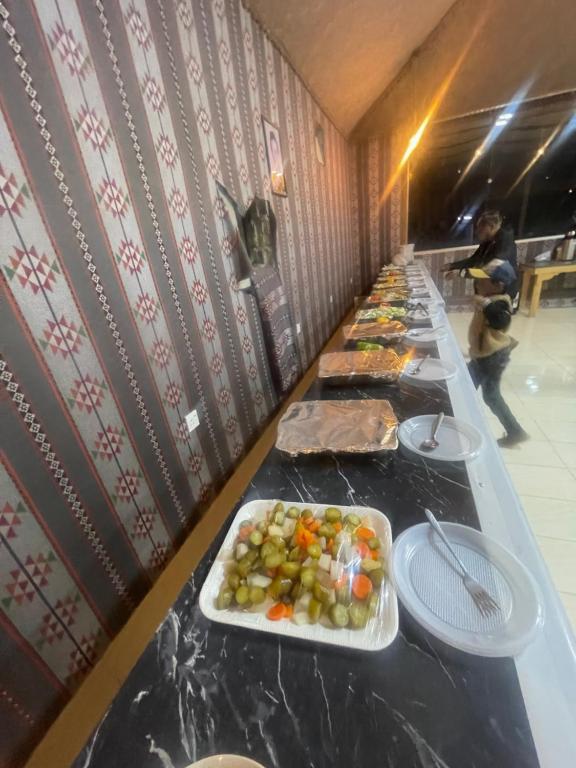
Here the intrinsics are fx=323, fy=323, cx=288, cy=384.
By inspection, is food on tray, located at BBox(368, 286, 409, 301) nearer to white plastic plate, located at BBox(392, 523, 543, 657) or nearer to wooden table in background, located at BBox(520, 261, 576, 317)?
white plastic plate, located at BBox(392, 523, 543, 657)

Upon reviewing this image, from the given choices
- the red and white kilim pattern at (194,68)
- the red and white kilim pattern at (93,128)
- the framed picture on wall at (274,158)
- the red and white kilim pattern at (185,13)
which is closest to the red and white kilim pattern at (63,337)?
the red and white kilim pattern at (93,128)

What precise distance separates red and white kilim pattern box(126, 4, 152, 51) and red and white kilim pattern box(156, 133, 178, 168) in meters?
0.24

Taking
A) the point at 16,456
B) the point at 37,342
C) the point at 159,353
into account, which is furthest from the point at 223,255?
the point at 16,456

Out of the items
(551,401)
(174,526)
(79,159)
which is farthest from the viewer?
(551,401)

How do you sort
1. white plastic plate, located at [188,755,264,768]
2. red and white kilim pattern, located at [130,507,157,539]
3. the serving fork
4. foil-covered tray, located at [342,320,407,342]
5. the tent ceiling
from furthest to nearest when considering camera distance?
the tent ceiling → foil-covered tray, located at [342,320,407,342] → red and white kilim pattern, located at [130,507,157,539] → the serving fork → white plastic plate, located at [188,755,264,768]

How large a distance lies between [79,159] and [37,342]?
1.67 feet

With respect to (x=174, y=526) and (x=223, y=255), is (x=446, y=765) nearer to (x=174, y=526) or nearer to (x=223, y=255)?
(x=174, y=526)

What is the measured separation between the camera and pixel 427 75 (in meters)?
3.46

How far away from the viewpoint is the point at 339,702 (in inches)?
16.6

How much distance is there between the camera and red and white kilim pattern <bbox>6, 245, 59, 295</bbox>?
0.73m

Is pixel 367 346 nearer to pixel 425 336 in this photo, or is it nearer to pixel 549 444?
pixel 425 336

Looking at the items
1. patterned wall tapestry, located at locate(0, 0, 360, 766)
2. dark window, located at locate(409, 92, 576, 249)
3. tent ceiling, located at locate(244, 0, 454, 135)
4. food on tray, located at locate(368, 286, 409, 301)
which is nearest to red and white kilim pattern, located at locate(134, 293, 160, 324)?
patterned wall tapestry, located at locate(0, 0, 360, 766)

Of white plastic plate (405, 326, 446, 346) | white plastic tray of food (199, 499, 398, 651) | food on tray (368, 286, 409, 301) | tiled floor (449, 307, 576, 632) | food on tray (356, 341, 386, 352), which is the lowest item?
tiled floor (449, 307, 576, 632)

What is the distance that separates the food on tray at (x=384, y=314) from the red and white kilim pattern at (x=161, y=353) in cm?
120
